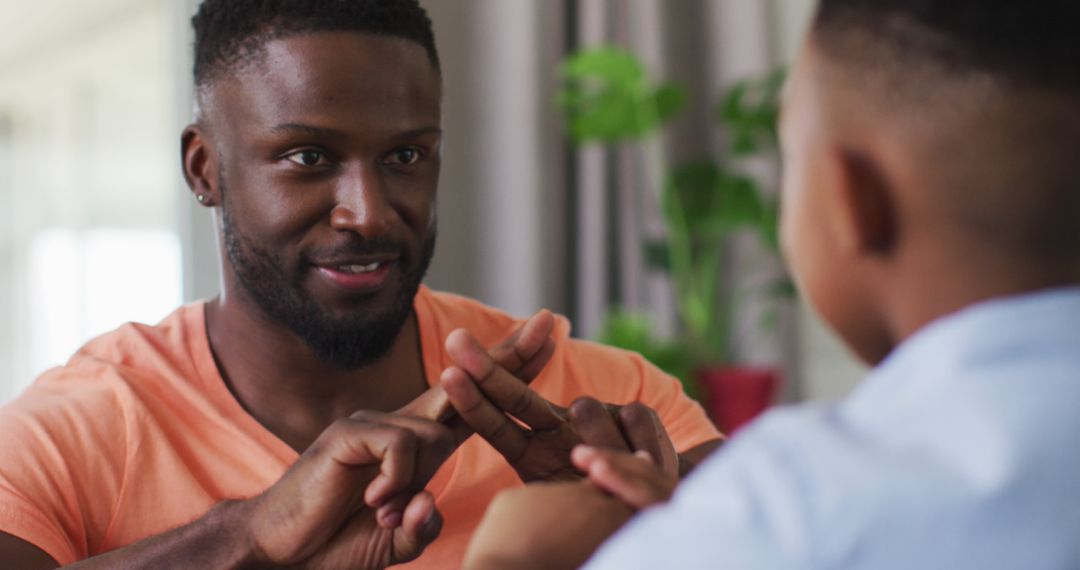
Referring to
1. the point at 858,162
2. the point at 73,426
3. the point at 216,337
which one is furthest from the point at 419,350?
the point at 858,162

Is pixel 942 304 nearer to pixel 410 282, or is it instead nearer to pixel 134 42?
pixel 410 282

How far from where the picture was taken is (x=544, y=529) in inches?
26.6

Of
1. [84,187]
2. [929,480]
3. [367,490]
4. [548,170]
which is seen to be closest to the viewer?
[929,480]

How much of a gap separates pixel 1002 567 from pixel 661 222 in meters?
2.74

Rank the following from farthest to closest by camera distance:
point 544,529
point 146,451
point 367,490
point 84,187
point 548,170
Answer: point 548,170, point 84,187, point 146,451, point 367,490, point 544,529

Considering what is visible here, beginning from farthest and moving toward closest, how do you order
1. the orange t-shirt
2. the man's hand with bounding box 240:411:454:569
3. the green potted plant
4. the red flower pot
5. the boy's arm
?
1. the red flower pot
2. the green potted plant
3. the orange t-shirt
4. the man's hand with bounding box 240:411:454:569
5. the boy's arm

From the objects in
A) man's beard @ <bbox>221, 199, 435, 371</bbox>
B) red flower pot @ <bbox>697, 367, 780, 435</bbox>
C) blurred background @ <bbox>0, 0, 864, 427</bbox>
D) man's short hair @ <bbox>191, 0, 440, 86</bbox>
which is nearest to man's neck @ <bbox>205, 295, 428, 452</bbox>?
man's beard @ <bbox>221, 199, 435, 371</bbox>

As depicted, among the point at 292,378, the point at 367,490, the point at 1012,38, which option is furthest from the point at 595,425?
the point at 1012,38

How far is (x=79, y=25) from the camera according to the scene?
2.88 metres

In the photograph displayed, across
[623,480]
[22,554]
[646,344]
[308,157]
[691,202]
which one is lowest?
[646,344]

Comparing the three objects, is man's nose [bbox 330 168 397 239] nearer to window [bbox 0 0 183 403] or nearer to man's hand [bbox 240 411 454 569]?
man's hand [bbox 240 411 454 569]

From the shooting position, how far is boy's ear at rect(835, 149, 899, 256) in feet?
2.01

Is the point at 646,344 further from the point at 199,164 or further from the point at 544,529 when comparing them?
the point at 544,529

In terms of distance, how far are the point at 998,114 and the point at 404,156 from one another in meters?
0.75
